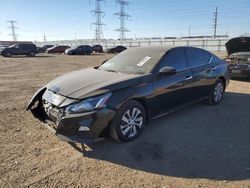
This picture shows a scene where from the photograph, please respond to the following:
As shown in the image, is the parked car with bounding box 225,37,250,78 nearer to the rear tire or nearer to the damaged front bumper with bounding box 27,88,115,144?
the rear tire

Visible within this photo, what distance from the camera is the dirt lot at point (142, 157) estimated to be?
10.6 ft

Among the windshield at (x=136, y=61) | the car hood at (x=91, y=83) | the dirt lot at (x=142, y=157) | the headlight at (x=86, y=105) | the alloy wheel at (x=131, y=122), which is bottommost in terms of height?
the dirt lot at (x=142, y=157)

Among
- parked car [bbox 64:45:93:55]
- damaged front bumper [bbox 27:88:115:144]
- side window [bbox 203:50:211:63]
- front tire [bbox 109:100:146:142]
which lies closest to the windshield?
front tire [bbox 109:100:146:142]

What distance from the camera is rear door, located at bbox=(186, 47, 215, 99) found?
566 centimetres

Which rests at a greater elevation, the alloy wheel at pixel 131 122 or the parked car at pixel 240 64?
the parked car at pixel 240 64

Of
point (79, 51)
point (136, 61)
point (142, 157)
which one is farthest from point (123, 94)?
point (79, 51)

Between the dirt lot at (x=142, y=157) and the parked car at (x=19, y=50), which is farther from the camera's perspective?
the parked car at (x=19, y=50)

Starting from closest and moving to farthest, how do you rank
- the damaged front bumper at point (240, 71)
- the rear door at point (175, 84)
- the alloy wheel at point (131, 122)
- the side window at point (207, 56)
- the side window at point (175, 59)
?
the alloy wheel at point (131, 122) < the rear door at point (175, 84) < the side window at point (175, 59) < the side window at point (207, 56) < the damaged front bumper at point (240, 71)

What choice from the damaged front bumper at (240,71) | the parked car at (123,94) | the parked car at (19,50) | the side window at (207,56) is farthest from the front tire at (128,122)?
the parked car at (19,50)

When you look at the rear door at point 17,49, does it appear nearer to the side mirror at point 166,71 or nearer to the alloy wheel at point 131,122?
the side mirror at point 166,71

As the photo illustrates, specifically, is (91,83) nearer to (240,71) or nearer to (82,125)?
(82,125)

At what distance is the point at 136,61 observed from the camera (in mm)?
5035

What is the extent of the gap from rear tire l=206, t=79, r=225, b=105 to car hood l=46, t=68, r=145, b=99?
9.01 feet

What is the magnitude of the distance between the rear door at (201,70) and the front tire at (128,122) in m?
1.88
